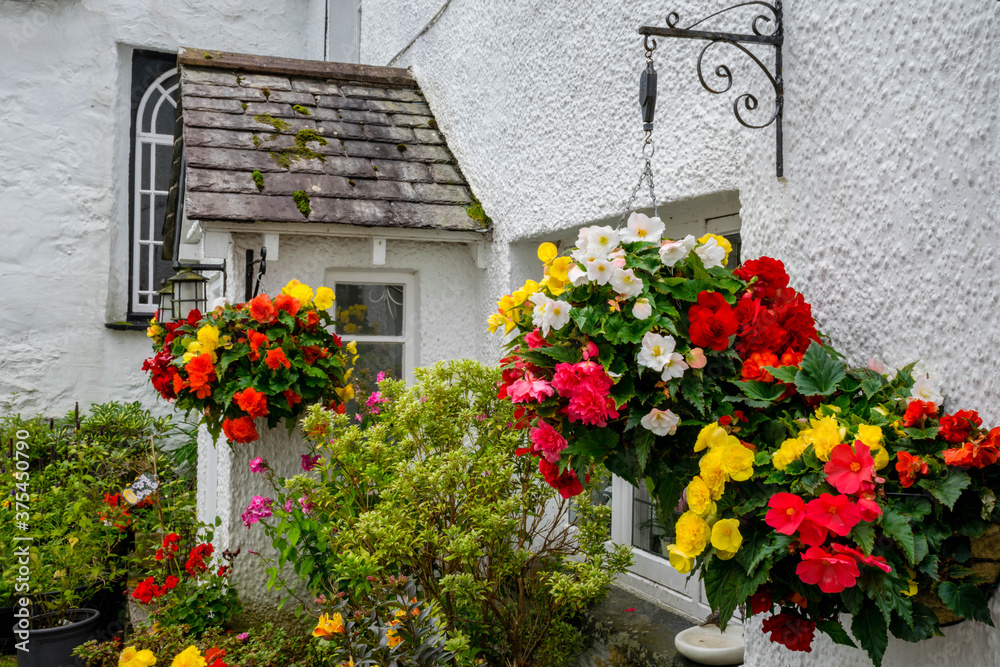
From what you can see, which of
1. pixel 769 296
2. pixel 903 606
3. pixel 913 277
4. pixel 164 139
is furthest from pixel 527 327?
pixel 164 139

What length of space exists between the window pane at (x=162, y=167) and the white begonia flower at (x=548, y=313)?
7.12 meters

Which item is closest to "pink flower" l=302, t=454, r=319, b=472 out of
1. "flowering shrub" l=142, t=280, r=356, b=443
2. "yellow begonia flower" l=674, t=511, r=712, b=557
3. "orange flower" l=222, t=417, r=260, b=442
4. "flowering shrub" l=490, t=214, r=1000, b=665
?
"flowering shrub" l=142, t=280, r=356, b=443

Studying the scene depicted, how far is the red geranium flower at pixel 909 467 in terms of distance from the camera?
162cm

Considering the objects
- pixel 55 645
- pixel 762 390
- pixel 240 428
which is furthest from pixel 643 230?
pixel 55 645

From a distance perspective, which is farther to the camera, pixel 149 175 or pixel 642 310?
pixel 149 175

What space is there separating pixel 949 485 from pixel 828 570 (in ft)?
1.01

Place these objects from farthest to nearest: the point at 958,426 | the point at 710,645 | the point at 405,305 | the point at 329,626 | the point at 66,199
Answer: the point at 66,199 < the point at 405,305 < the point at 710,645 < the point at 329,626 < the point at 958,426

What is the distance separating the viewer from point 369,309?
188 inches

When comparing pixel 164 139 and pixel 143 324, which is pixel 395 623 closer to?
pixel 143 324

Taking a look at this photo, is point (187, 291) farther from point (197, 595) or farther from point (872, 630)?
point (872, 630)

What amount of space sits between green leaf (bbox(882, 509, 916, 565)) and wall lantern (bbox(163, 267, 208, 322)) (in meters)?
3.74

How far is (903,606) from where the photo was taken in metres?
1.56

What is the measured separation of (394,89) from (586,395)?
4227 mm

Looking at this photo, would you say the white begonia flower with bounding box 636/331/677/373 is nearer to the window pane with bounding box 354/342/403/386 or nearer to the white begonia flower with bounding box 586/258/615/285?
the white begonia flower with bounding box 586/258/615/285
